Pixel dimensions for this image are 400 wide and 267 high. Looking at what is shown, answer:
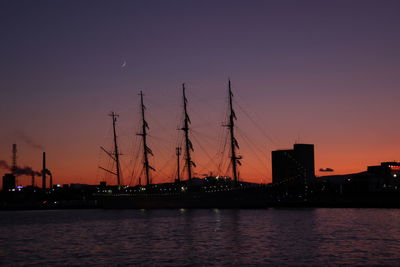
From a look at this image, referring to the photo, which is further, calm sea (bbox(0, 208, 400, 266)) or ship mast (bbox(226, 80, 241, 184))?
ship mast (bbox(226, 80, 241, 184))

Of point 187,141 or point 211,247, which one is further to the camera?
point 187,141

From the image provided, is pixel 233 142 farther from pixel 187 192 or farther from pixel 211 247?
pixel 211 247

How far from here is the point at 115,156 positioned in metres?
166

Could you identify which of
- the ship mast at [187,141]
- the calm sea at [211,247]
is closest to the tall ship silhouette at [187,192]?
the ship mast at [187,141]

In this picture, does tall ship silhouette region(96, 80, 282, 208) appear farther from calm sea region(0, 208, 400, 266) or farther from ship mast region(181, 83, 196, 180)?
calm sea region(0, 208, 400, 266)

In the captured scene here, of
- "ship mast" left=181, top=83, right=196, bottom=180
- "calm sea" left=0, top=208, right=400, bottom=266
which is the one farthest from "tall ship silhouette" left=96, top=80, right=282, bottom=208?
"calm sea" left=0, top=208, right=400, bottom=266

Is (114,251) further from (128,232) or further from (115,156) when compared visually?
(115,156)

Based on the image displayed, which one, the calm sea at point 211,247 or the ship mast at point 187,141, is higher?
the ship mast at point 187,141

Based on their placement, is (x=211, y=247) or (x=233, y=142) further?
(x=233, y=142)

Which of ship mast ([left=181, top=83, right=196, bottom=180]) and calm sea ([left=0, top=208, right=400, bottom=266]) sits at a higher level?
ship mast ([left=181, top=83, right=196, bottom=180])

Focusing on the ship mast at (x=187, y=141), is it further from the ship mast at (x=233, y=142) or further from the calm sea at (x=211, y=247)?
the calm sea at (x=211, y=247)

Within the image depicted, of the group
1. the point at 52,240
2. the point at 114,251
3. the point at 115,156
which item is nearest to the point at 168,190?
the point at 115,156

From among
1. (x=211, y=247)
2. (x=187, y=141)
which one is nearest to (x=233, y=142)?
(x=187, y=141)

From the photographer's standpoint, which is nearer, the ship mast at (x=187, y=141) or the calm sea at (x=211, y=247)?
the calm sea at (x=211, y=247)
